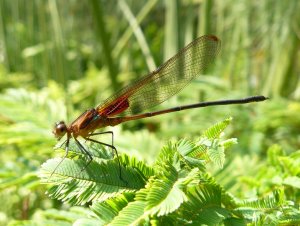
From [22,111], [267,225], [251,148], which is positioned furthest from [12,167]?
[251,148]

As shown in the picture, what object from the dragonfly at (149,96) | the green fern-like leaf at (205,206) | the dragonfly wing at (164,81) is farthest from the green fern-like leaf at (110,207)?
the dragonfly wing at (164,81)

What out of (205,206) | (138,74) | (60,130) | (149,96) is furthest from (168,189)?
(138,74)

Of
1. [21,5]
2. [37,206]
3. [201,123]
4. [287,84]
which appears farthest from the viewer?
[21,5]

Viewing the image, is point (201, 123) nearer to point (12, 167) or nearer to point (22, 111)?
point (22, 111)

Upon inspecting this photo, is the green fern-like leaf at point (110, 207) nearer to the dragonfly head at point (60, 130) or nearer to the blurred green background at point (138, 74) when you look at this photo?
the blurred green background at point (138, 74)

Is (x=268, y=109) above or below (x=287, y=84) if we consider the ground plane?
below
